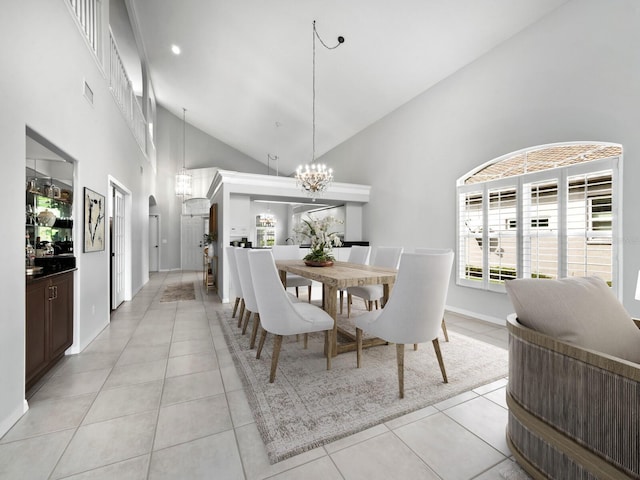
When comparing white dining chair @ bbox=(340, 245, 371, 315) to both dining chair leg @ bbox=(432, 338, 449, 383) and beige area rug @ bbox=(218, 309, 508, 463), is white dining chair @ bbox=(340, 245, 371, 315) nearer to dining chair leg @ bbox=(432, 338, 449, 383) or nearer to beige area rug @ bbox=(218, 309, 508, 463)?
beige area rug @ bbox=(218, 309, 508, 463)

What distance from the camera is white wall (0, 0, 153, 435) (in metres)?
1.66

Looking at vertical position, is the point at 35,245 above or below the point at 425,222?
below

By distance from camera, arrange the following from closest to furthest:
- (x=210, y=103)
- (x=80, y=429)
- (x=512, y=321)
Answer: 1. (x=512, y=321)
2. (x=80, y=429)
3. (x=210, y=103)

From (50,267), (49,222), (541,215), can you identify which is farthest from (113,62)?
(541,215)

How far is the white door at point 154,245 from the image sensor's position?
9.20 meters

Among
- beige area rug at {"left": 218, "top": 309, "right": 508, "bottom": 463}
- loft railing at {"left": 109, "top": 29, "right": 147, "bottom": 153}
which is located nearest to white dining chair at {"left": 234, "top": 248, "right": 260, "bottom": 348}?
beige area rug at {"left": 218, "top": 309, "right": 508, "bottom": 463}

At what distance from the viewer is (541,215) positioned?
3.32 metres

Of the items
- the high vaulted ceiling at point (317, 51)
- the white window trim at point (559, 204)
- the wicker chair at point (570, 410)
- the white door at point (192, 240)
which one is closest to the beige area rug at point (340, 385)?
the wicker chair at point (570, 410)

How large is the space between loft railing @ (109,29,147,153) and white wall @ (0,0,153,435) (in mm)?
497

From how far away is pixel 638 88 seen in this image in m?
2.50

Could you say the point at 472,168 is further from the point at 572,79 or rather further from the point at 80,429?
the point at 80,429

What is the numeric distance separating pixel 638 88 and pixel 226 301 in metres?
5.64

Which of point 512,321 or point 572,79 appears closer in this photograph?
point 512,321

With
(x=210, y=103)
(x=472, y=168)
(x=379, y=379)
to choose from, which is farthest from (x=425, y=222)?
(x=210, y=103)
